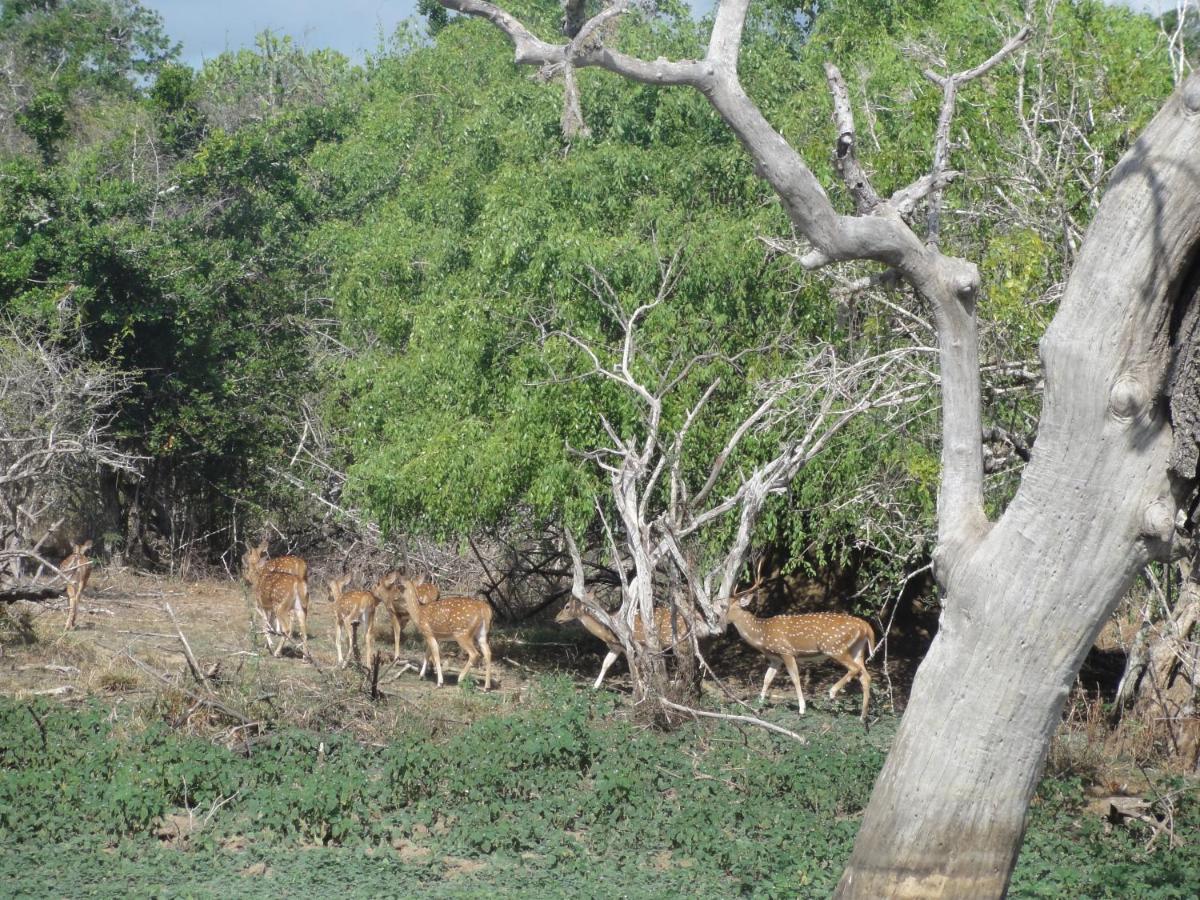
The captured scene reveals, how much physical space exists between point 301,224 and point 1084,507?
20.9 metres

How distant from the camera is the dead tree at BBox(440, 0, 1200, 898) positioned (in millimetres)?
5391

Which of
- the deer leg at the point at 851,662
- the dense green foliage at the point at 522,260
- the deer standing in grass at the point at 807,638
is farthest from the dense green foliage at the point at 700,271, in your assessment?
the deer leg at the point at 851,662

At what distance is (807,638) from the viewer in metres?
14.4

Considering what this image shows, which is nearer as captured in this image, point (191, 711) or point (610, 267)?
point (191, 711)

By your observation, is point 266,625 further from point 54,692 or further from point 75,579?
point 54,692

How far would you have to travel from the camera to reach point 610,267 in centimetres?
1386

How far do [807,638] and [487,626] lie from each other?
10.9ft

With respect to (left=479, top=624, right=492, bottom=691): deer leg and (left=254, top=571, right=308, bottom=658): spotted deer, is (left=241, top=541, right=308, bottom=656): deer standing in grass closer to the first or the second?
(left=254, top=571, right=308, bottom=658): spotted deer

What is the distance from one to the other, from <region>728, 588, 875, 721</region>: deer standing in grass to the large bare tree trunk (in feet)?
27.5

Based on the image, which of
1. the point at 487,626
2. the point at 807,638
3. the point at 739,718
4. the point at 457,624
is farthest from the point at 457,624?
the point at 739,718

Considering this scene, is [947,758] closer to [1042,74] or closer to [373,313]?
[1042,74]

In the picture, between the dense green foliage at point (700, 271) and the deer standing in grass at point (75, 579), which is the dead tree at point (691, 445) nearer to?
the dense green foliage at point (700, 271)

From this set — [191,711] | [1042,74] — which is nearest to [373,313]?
[191,711]

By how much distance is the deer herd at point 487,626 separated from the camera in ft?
46.9
